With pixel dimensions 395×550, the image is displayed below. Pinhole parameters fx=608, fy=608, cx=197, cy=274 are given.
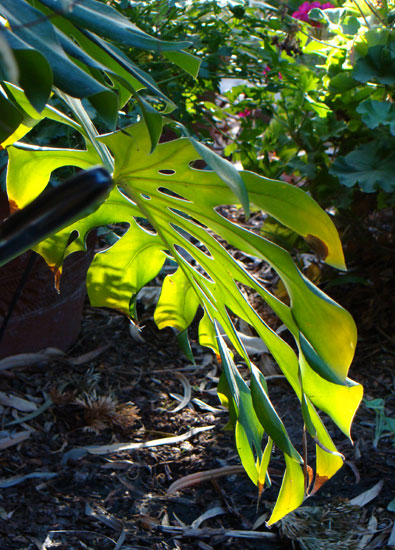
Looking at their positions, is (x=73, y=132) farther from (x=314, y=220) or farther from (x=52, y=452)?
(x=314, y=220)

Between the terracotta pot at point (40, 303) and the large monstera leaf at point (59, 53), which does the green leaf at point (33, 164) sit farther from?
the terracotta pot at point (40, 303)

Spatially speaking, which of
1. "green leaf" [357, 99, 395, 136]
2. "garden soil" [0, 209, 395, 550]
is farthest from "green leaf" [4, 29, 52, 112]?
"green leaf" [357, 99, 395, 136]

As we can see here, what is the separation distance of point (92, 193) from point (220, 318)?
696 millimetres

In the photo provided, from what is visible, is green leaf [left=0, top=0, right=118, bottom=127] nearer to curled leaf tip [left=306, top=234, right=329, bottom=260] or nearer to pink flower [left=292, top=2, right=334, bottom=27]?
curled leaf tip [left=306, top=234, right=329, bottom=260]

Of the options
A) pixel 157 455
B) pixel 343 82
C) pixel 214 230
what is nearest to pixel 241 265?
pixel 214 230

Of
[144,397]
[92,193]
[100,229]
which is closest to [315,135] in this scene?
[100,229]

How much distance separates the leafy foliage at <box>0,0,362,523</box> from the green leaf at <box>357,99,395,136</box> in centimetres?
96

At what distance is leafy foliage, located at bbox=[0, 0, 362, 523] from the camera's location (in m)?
0.73

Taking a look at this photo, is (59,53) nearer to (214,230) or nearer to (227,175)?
(227,175)

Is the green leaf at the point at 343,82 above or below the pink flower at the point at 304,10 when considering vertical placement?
below

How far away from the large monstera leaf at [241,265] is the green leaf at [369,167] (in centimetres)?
92

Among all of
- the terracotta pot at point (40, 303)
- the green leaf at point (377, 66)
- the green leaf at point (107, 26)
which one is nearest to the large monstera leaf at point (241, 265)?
the green leaf at point (107, 26)

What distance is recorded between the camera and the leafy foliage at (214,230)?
0.73m

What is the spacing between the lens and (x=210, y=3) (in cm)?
191
